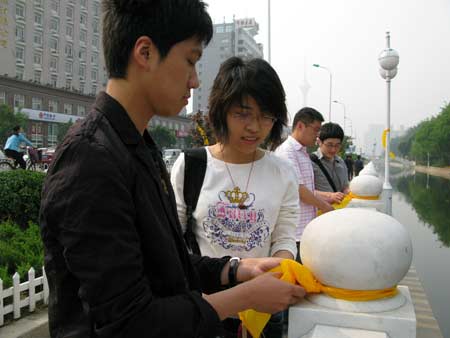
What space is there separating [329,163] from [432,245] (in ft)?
21.1

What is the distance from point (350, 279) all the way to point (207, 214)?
749 mm

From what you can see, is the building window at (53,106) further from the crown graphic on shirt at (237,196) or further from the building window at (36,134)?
the crown graphic on shirt at (237,196)

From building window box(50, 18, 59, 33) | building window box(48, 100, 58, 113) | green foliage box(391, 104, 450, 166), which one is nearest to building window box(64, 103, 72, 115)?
building window box(48, 100, 58, 113)

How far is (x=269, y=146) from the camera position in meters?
2.08

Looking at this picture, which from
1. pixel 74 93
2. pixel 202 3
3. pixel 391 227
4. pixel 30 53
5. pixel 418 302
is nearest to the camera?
pixel 202 3

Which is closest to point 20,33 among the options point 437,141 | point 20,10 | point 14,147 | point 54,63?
point 20,10

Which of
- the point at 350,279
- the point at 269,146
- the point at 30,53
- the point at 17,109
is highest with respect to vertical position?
the point at 30,53

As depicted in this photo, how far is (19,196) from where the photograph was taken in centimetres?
494

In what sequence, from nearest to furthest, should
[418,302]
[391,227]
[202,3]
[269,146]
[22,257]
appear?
[202,3] → [391,227] → [269,146] → [22,257] → [418,302]

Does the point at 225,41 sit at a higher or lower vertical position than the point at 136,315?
higher

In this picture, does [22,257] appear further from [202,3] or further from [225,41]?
[225,41]

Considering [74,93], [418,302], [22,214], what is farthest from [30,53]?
[418,302]

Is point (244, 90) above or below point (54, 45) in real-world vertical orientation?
below

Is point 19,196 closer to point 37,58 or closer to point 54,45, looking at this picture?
point 37,58
